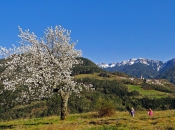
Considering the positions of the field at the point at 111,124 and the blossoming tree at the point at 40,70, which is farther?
the blossoming tree at the point at 40,70

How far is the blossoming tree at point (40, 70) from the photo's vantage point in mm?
35062

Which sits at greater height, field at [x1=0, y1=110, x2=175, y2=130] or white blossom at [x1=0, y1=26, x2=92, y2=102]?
white blossom at [x1=0, y1=26, x2=92, y2=102]

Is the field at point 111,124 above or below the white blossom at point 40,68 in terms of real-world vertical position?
below

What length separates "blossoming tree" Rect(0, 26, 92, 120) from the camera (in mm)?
35062

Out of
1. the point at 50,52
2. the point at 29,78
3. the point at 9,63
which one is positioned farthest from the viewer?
the point at 50,52

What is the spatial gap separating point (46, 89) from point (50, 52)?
633 cm

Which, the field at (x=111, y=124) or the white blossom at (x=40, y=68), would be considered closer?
the field at (x=111, y=124)

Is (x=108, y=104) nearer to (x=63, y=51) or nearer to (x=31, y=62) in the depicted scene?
(x=63, y=51)

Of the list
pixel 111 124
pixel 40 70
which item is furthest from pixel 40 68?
pixel 111 124

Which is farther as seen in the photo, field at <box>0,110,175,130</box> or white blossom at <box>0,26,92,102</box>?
white blossom at <box>0,26,92,102</box>

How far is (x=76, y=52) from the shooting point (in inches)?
1610

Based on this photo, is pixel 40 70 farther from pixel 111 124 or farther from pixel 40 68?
pixel 111 124

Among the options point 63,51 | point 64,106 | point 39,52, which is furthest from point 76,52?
point 64,106

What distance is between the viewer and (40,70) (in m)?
35.1
